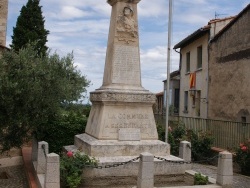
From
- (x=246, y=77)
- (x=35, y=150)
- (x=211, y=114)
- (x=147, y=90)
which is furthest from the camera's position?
(x=211, y=114)

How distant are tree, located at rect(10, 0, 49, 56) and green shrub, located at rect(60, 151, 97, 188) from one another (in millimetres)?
19394

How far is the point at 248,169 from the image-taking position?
1138 centimetres

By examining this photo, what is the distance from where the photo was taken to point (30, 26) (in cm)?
2783

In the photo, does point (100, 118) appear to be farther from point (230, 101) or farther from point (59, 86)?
point (230, 101)

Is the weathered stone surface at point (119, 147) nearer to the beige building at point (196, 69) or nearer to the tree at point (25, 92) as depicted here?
the tree at point (25, 92)

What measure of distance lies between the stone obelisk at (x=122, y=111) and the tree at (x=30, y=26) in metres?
17.4

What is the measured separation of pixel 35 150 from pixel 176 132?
5.79 metres

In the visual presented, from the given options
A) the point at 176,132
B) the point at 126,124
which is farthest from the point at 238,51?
the point at 126,124

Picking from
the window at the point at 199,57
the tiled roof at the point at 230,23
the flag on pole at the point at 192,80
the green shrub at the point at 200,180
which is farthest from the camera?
the flag on pole at the point at 192,80

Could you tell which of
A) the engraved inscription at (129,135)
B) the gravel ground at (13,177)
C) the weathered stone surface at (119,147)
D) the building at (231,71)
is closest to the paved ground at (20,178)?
the gravel ground at (13,177)

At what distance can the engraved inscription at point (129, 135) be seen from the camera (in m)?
9.44

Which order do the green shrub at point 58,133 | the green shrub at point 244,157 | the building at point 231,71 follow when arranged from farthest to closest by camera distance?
the building at point 231,71 → the green shrub at point 58,133 → the green shrub at point 244,157

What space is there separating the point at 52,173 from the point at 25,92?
3423mm

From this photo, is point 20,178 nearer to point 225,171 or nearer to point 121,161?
point 121,161
